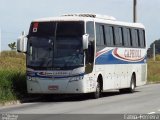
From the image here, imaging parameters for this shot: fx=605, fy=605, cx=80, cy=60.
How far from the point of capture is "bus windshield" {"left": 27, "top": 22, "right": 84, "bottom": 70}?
1000 inches

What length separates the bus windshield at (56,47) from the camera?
25.4 m

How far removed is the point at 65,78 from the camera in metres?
25.2

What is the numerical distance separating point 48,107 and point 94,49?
476 centimetres

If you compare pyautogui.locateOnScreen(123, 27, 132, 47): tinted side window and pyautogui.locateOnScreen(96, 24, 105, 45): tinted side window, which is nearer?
pyautogui.locateOnScreen(96, 24, 105, 45): tinted side window

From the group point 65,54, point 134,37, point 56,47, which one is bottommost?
point 65,54

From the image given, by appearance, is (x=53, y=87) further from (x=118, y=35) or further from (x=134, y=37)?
(x=134, y=37)

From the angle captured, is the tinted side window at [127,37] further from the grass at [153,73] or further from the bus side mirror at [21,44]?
the grass at [153,73]

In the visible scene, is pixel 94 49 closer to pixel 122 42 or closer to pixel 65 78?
pixel 65 78

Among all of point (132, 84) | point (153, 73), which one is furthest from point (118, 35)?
point (153, 73)

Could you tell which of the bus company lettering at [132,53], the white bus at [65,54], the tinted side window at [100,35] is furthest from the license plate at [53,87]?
the bus company lettering at [132,53]

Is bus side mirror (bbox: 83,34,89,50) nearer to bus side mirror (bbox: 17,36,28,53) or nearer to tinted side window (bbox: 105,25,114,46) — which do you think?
bus side mirror (bbox: 17,36,28,53)

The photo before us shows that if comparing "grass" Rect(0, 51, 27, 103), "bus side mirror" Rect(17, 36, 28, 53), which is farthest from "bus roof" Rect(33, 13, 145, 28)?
"grass" Rect(0, 51, 27, 103)

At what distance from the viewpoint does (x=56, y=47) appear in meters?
25.5

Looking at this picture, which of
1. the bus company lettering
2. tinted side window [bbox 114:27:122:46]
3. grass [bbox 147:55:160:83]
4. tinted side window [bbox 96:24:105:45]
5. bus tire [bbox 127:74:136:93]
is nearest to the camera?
tinted side window [bbox 96:24:105:45]
